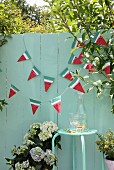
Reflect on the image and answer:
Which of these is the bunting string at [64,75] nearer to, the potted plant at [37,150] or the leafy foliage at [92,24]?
the leafy foliage at [92,24]

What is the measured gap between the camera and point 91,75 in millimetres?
2846

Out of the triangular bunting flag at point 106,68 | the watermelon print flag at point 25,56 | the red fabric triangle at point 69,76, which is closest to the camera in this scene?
the triangular bunting flag at point 106,68

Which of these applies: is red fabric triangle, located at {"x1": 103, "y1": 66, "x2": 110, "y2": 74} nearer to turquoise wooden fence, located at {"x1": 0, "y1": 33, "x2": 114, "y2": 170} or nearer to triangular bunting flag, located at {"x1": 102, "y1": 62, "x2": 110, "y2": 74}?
triangular bunting flag, located at {"x1": 102, "y1": 62, "x2": 110, "y2": 74}

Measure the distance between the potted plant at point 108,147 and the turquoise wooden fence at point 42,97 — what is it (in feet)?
0.60

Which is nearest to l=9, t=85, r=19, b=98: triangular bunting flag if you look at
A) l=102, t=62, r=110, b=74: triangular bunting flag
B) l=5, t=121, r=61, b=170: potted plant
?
l=5, t=121, r=61, b=170: potted plant

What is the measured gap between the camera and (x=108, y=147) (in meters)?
2.58

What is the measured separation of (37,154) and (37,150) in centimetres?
3

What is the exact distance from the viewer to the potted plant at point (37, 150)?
2633 mm

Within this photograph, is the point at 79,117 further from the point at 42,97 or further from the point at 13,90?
the point at 13,90

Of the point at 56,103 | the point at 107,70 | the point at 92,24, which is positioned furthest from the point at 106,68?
the point at 56,103

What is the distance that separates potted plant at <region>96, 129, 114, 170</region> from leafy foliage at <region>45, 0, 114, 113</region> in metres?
0.33

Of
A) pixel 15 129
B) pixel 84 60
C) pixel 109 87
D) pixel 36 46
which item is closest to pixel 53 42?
pixel 36 46

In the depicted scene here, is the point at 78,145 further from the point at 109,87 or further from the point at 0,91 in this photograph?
the point at 0,91

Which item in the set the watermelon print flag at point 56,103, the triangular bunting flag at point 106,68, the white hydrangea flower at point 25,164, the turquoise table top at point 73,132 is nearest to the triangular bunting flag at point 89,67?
the triangular bunting flag at point 106,68
